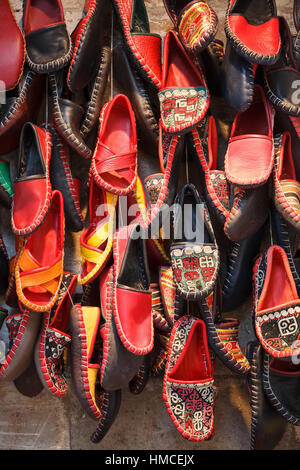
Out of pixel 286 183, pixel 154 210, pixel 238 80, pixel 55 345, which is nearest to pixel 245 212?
pixel 286 183

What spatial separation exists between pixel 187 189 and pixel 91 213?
0.86 ft

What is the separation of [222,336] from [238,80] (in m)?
0.64

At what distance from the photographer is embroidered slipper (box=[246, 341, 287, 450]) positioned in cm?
131

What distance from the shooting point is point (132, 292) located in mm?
1292

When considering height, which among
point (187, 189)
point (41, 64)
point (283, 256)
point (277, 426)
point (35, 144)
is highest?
point (41, 64)

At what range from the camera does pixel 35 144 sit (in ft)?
4.50

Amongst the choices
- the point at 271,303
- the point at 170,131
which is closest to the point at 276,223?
the point at 271,303

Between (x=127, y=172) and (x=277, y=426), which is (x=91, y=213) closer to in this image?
(x=127, y=172)

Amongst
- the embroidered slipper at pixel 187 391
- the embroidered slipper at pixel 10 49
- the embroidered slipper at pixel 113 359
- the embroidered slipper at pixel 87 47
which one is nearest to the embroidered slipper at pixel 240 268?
the embroidered slipper at pixel 187 391

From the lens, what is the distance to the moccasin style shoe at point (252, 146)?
1257 mm

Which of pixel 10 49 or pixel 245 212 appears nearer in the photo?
pixel 245 212

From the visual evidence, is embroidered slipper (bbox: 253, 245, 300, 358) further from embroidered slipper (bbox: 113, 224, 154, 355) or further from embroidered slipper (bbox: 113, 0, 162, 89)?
embroidered slipper (bbox: 113, 0, 162, 89)

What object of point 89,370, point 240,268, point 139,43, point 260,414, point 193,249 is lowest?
point 260,414

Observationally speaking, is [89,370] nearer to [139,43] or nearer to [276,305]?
[276,305]
